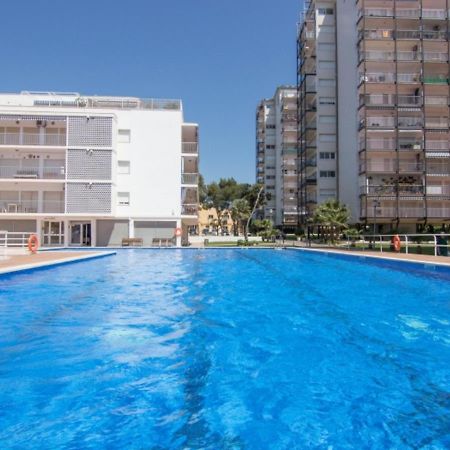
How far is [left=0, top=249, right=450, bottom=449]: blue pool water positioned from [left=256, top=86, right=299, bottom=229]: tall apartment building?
5204cm

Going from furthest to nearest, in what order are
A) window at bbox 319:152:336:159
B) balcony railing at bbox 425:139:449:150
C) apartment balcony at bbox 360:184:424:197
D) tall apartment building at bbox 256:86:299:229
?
1. tall apartment building at bbox 256:86:299:229
2. window at bbox 319:152:336:159
3. balcony railing at bbox 425:139:449:150
4. apartment balcony at bbox 360:184:424:197

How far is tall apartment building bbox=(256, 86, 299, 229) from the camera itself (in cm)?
6194

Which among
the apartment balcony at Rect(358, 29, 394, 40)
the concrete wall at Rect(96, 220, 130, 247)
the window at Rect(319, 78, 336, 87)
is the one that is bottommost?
the concrete wall at Rect(96, 220, 130, 247)

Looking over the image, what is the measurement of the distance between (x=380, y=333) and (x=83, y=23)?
21.0m

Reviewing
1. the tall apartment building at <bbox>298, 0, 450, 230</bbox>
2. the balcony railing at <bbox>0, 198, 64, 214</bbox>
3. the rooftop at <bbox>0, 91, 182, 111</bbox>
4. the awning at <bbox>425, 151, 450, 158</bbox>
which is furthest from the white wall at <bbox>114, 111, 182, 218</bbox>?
the awning at <bbox>425, 151, 450, 158</bbox>

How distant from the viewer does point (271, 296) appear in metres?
9.34

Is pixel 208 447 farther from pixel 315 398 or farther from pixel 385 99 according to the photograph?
pixel 385 99

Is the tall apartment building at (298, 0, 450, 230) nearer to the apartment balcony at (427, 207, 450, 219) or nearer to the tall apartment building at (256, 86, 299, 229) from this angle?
the apartment balcony at (427, 207, 450, 219)

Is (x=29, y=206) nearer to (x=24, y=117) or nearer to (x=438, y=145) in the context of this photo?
(x=24, y=117)

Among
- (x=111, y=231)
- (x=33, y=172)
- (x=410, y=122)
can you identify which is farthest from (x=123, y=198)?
(x=410, y=122)

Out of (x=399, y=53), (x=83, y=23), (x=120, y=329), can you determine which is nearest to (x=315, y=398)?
(x=120, y=329)

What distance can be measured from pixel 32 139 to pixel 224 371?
3253 centimetres

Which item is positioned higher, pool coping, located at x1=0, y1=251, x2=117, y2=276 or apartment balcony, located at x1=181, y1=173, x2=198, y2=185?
apartment balcony, located at x1=181, y1=173, x2=198, y2=185

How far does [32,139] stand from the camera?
3097 cm
